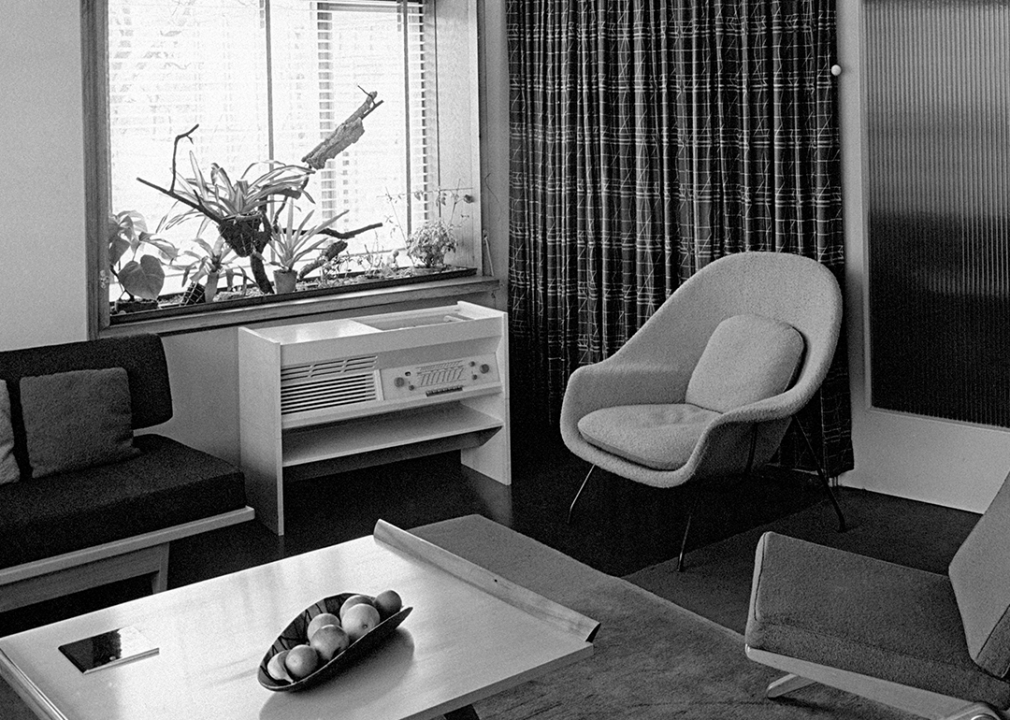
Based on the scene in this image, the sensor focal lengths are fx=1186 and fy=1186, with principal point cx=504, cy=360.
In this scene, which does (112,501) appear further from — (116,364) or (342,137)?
(342,137)

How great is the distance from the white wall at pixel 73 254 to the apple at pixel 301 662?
7.60ft

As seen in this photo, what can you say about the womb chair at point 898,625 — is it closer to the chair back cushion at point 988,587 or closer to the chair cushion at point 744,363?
the chair back cushion at point 988,587

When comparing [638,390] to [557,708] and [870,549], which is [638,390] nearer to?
[870,549]

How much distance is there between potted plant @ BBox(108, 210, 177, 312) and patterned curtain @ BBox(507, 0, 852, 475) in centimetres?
165

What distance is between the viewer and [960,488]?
4148 mm

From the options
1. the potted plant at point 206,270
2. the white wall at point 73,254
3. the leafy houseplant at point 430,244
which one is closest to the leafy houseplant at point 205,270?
the potted plant at point 206,270

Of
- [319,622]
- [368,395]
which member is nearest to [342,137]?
[368,395]

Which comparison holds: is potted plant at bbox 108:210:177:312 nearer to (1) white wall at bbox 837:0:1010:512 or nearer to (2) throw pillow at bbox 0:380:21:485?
(2) throw pillow at bbox 0:380:21:485

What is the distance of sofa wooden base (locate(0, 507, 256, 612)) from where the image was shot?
3279mm

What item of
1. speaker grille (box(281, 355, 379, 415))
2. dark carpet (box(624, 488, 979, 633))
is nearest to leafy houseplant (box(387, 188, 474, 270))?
speaker grille (box(281, 355, 379, 415))

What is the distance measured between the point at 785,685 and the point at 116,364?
234 cm

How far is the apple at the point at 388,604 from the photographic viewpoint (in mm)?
2424

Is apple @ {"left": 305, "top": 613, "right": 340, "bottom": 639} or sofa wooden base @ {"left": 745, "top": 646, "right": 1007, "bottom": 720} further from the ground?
apple @ {"left": 305, "top": 613, "right": 340, "bottom": 639}

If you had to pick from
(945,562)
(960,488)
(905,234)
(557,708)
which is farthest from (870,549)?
(557,708)
